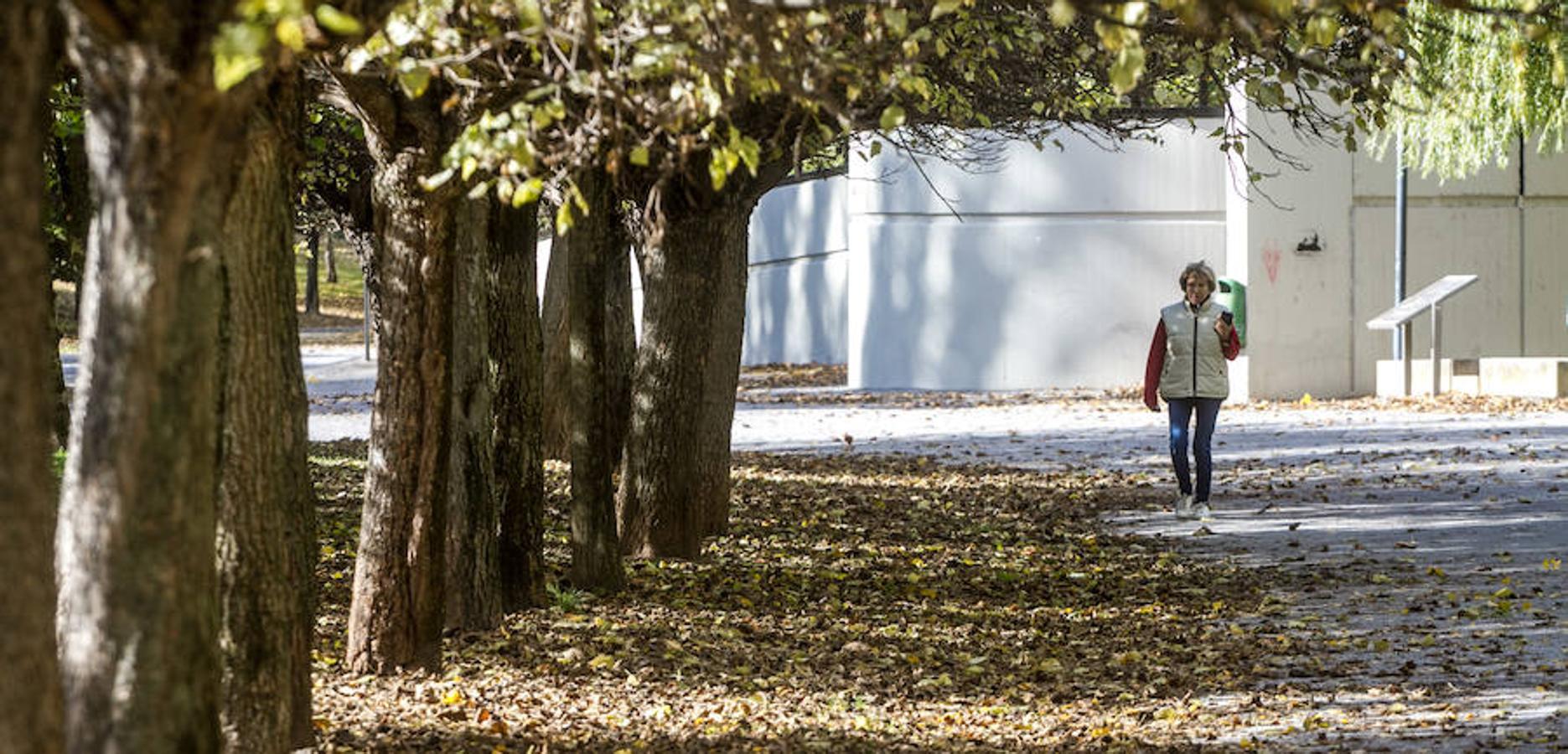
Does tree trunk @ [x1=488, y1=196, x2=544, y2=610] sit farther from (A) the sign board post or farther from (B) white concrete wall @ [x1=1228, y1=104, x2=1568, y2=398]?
(B) white concrete wall @ [x1=1228, y1=104, x2=1568, y2=398]

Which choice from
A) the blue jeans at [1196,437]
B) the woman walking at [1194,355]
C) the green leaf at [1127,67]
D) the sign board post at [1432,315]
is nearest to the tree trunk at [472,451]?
the green leaf at [1127,67]

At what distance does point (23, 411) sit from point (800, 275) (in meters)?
37.9

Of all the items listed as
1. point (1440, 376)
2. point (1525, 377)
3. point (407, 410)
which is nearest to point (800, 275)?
point (1440, 376)

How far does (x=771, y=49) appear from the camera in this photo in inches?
218

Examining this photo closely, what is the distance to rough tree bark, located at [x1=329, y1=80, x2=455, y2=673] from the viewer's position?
795 cm

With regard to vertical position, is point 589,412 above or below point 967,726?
above

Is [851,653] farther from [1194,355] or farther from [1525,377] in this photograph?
[1525,377]

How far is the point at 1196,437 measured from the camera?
1430cm

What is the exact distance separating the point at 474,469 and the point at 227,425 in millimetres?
3358

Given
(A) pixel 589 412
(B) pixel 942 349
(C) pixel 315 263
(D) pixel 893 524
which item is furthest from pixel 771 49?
(C) pixel 315 263

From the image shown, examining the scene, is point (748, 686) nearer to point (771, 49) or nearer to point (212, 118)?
point (771, 49)

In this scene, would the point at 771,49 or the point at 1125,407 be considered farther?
the point at 1125,407

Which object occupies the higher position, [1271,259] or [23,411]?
[1271,259]

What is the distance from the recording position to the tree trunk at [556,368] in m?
18.6
